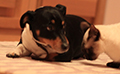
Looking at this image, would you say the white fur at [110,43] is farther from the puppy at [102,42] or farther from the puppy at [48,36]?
the puppy at [48,36]

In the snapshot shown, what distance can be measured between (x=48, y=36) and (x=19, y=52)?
273 millimetres

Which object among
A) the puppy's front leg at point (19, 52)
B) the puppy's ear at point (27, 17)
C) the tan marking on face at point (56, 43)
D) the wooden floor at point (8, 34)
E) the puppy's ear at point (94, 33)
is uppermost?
the puppy's ear at point (27, 17)

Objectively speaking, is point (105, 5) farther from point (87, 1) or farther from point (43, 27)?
point (43, 27)

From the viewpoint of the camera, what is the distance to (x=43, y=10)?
1380mm

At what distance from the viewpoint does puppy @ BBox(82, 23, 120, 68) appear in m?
1.36

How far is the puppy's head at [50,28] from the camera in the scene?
1.30 m

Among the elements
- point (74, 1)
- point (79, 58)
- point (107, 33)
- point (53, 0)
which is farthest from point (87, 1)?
point (107, 33)

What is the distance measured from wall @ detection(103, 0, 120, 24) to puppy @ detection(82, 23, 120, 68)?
1755 mm

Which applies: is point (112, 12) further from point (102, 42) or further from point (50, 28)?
point (50, 28)

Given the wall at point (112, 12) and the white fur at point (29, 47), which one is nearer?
the white fur at point (29, 47)

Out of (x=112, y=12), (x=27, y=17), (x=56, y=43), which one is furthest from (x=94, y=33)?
(x=112, y=12)

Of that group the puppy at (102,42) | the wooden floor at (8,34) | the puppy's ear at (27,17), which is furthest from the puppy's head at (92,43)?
the wooden floor at (8,34)

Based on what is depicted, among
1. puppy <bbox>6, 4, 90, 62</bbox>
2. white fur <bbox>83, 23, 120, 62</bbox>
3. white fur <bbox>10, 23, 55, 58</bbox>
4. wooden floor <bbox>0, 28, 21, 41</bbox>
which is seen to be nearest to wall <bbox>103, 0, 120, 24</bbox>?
wooden floor <bbox>0, 28, 21, 41</bbox>

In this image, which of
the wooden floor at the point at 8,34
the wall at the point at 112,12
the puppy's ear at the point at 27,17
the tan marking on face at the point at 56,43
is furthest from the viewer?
the wall at the point at 112,12
